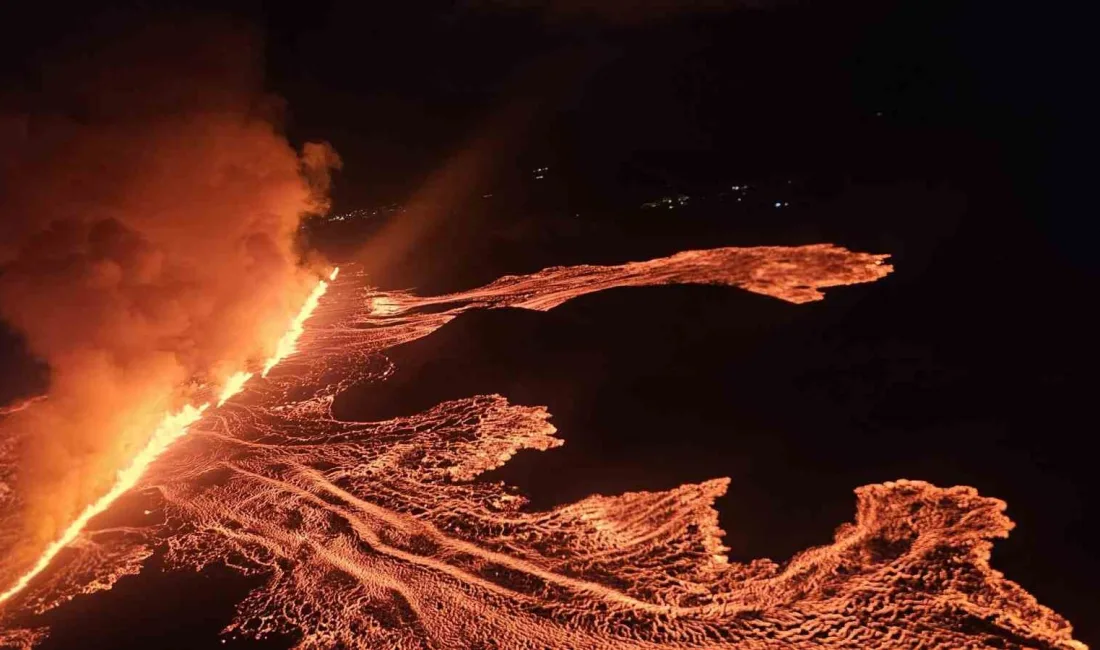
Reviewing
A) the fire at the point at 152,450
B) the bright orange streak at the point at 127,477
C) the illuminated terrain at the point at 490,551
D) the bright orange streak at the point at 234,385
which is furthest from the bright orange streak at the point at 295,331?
the illuminated terrain at the point at 490,551

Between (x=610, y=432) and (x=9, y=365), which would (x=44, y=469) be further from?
(x=610, y=432)

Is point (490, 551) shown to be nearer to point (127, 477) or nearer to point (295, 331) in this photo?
point (127, 477)

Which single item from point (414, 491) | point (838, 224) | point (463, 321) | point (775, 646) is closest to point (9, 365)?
point (463, 321)

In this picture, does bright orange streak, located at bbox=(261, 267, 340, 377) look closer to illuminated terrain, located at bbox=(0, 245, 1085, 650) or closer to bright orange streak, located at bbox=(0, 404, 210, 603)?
bright orange streak, located at bbox=(0, 404, 210, 603)

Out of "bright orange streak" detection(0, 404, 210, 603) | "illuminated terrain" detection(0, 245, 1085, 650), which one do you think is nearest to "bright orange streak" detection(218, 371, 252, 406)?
"bright orange streak" detection(0, 404, 210, 603)

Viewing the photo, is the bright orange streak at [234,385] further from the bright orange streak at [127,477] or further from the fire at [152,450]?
the bright orange streak at [127,477]

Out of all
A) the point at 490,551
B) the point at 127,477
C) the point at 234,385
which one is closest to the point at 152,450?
the point at 127,477
